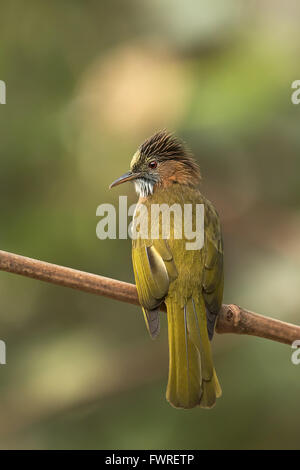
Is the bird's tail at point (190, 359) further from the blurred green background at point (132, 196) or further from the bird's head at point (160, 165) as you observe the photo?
the blurred green background at point (132, 196)

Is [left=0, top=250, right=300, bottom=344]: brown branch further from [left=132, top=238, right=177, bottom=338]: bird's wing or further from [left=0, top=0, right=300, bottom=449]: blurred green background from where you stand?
[left=0, top=0, right=300, bottom=449]: blurred green background

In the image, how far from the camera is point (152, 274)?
3.28 m

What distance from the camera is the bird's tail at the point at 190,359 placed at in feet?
9.77

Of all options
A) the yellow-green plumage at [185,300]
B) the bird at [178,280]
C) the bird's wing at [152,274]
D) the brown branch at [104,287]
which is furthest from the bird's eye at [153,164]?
the brown branch at [104,287]

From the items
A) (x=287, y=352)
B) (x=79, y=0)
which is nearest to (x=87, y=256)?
(x=287, y=352)

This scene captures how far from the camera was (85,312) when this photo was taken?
494cm

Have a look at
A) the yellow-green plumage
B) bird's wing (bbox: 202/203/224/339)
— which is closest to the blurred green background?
bird's wing (bbox: 202/203/224/339)

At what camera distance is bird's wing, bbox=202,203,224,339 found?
3.21 metres

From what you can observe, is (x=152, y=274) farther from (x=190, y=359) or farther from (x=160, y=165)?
(x=160, y=165)

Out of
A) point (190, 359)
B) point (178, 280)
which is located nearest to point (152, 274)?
point (178, 280)

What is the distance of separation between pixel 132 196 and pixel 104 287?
2.15m

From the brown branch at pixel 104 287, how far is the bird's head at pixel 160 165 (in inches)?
34.7

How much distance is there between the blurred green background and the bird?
2.40 ft

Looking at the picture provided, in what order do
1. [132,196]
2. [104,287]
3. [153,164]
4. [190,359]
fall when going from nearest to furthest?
[104,287] → [190,359] → [153,164] → [132,196]
